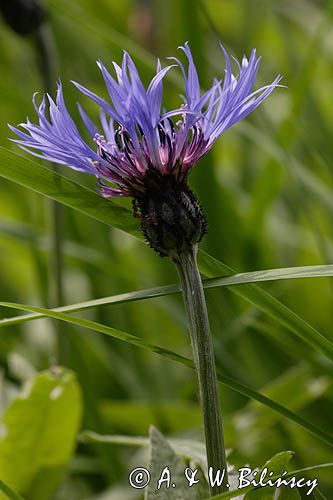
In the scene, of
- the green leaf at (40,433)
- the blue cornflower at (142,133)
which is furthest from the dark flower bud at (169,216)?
the green leaf at (40,433)

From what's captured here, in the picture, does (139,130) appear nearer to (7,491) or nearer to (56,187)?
(56,187)

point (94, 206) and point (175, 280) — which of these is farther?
point (175, 280)

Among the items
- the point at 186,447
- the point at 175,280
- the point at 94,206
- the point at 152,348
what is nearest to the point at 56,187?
the point at 94,206

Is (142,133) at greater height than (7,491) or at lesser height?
greater

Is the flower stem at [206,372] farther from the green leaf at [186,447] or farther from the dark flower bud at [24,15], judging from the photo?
the dark flower bud at [24,15]

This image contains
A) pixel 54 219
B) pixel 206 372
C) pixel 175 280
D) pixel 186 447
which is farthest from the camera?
pixel 175 280

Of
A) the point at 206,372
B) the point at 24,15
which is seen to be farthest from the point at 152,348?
the point at 24,15

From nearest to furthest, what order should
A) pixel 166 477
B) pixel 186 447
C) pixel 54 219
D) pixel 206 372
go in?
pixel 206 372 < pixel 166 477 < pixel 186 447 < pixel 54 219

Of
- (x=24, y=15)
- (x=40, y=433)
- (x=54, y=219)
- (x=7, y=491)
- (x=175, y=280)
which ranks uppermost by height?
(x=24, y=15)

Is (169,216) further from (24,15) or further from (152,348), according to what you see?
(24,15)
